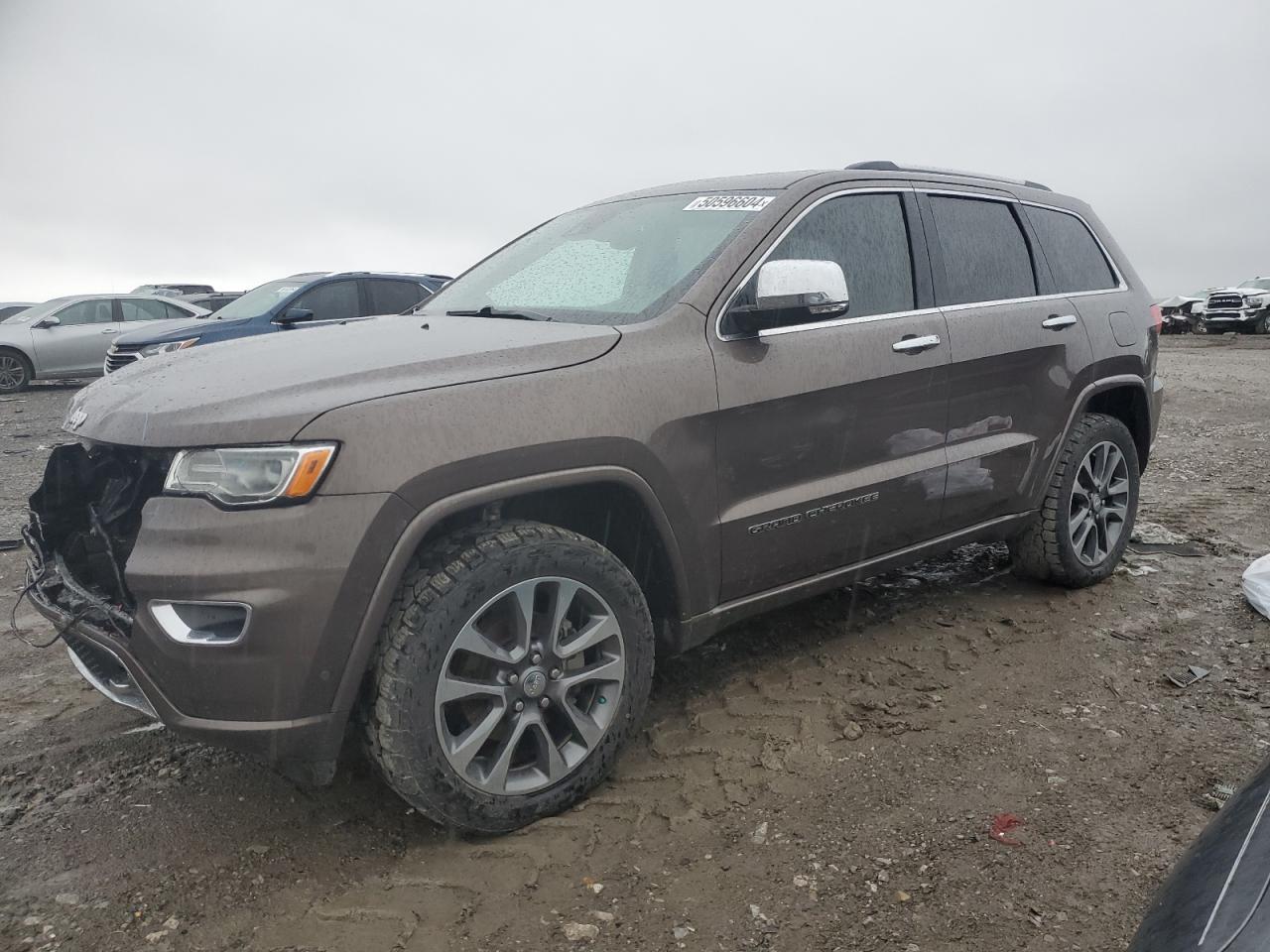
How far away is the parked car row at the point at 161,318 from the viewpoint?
424 inches

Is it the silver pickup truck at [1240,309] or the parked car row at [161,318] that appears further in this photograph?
the silver pickup truck at [1240,309]

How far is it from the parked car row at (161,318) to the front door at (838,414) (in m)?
2.60

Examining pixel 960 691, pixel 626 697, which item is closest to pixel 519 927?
pixel 626 697

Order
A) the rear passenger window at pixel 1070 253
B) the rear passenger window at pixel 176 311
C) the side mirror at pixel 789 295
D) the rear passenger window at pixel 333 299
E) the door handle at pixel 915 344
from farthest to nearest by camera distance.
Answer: the rear passenger window at pixel 176 311, the rear passenger window at pixel 333 299, the rear passenger window at pixel 1070 253, the door handle at pixel 915 344, the side mirror at pixel 789 295

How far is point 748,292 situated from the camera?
3.20 m

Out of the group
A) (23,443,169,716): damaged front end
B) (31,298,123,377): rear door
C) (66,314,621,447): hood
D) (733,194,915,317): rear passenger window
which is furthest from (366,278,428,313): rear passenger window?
(23,443,169,716): damaged front end

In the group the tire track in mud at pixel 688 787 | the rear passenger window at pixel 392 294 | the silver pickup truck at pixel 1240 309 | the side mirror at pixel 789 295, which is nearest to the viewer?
the tire track in mud at pixel 688 787

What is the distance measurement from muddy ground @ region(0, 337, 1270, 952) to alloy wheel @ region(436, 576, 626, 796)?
21 cm

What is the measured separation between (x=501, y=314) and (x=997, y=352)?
77.5 inches

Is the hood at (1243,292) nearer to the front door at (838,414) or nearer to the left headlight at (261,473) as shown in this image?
the front door at (838,414)

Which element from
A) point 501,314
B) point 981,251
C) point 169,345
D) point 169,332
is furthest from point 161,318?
point 981,251

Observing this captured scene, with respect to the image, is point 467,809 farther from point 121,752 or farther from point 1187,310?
point 1187,310

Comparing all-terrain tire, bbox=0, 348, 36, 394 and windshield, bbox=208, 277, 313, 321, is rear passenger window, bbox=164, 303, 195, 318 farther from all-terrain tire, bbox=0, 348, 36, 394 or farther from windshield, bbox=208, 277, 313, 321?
windshield, bbox=208, 277, 313, 321

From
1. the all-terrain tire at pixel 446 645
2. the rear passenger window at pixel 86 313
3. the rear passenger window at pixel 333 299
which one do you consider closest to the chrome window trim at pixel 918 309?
the all-terrain tire at pixel 446 645
